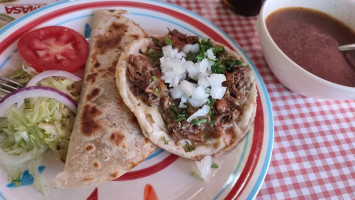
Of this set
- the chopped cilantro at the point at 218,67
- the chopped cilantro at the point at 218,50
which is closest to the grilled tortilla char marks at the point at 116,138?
the chopped cilantro at the point at 218,67

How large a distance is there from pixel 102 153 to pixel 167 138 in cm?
47

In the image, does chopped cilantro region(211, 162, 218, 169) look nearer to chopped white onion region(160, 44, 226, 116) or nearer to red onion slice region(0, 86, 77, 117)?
chopped white onion region(160, 44, 226, 116)

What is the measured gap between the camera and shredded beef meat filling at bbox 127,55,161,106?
7.29 feet

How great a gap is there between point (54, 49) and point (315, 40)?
2258mm

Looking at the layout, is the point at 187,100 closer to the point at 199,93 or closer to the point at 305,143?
the point at 199,93

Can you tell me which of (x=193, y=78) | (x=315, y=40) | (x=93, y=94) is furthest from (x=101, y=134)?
(x=315, y=40)

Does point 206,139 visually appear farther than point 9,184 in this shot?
Yes

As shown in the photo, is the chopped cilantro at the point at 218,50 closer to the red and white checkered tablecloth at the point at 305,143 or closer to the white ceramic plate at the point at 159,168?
the white ceramic plate at the point at 159,168

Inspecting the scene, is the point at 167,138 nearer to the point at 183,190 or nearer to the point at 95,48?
the point at 183,190

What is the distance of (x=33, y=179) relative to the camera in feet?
6.31

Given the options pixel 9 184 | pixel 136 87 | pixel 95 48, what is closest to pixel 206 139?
pixel 136 87

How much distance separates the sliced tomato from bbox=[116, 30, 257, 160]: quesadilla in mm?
429

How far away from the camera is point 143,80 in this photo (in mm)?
2260

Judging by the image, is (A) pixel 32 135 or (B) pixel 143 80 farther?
(B) pixel 143 80
